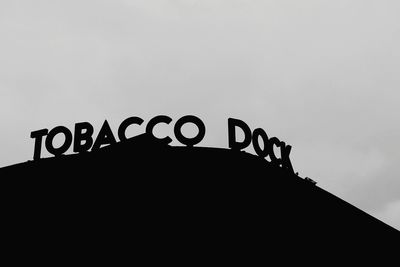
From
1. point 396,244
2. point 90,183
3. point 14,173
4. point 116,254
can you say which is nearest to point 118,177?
point 90,183


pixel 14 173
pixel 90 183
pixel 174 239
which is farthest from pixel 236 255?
pixel 14 173

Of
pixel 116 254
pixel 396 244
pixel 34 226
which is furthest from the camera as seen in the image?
pixel 396 244

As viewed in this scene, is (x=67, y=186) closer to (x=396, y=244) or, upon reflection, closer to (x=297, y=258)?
(x=297, y=258)

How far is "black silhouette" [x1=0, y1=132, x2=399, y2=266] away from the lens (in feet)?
63.4

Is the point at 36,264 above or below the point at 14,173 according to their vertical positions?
below

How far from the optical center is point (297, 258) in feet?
71.3

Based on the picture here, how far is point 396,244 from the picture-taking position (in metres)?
25.3

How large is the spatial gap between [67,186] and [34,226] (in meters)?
2.30

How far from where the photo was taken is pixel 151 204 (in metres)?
19.7

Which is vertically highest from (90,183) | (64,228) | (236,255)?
(90,183)

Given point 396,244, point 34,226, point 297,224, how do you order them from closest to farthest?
point 34,226 < point 297,224 < point 396,244

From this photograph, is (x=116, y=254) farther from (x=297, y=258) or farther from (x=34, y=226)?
(x=297, y=258)

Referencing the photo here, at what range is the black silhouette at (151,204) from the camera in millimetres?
19328

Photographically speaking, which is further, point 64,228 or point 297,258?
point 297,258
